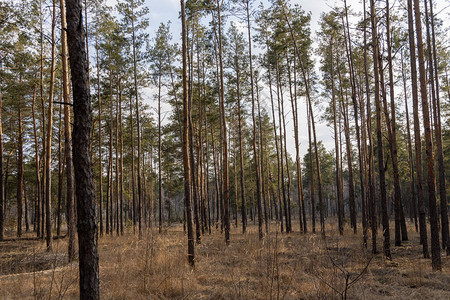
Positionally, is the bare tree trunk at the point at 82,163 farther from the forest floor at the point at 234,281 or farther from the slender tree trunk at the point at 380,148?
the slender tree trunk at the point at 380,148

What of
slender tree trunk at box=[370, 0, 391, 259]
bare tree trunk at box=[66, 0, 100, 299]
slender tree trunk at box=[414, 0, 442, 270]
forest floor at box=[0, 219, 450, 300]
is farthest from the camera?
slender tree trunk at box=[370, 0, 391, 259]

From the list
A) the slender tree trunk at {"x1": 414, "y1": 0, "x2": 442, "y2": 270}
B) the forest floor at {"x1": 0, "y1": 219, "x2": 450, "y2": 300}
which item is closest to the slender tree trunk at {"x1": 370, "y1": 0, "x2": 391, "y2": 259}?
the forest floor at {"x1": 0, "y1": 219, "x2": 450, "y2": 300}

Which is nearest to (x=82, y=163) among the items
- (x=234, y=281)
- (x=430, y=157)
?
(x=234, y=281)

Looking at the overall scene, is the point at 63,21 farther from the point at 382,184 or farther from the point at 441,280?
the point at 441,280

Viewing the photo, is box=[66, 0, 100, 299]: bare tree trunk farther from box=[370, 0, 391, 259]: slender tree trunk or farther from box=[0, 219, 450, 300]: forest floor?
box=[370, 0, 391, 259]: slender tree trunk

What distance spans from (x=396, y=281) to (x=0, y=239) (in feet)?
60.1

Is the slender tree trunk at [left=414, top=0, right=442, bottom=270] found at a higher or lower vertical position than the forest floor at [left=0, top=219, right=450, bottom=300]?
higher

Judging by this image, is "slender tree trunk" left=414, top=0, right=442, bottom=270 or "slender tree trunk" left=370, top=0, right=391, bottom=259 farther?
"slender tree trunk" left=370, top=0, right=391, bottom=259

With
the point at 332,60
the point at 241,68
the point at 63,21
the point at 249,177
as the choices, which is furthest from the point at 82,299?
the point at 249,177

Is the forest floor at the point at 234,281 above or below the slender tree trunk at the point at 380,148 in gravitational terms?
below

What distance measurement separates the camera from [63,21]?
9875 millimetres

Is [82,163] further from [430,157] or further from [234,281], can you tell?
[430,157]

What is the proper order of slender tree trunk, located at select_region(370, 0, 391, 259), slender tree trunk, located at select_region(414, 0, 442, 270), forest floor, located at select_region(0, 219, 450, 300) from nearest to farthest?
forest floor, located at select_region(0, 219, 450, 300), slender tree trunk, located at select_region(414, 0, 442, 270), slender tree trunk, located at select_region(370, 0, 391, 259)

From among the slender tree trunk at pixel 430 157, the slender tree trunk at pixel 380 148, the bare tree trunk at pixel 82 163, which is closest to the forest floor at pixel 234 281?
the slender tree trunk at pixel 430 157
